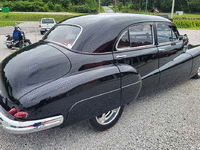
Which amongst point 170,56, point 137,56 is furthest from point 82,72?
point 170,56

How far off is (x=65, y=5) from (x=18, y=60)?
5477 centimetres

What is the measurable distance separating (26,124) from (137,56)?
6.46 feet

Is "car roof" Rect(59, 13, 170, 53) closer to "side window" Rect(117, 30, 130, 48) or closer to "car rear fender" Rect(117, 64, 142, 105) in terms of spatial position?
"side window" Rect(117, 30, 130, 48)

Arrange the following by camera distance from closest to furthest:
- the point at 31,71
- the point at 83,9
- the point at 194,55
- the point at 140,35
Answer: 1. the point at 31,71
2. the point at 140,35
3. the point at 194,55
4. the point at 83,9

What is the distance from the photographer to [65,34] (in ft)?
9.41

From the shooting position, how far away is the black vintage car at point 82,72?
6.58 ft

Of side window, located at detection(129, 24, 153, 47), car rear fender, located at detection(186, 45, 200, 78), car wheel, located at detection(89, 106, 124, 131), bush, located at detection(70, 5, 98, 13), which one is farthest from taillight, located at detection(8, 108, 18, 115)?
bush, located at detection(70, 5, 98, 13)

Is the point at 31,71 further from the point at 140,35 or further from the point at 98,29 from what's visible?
the point at 140,35

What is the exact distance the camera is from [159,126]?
296 centimetres

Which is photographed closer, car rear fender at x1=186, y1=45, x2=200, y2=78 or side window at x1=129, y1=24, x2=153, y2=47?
side window at x1=129, y1=24, x2=153, y2=47

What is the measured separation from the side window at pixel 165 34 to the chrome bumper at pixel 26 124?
8.25 feet

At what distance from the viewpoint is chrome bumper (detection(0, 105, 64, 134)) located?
1944 millimetres

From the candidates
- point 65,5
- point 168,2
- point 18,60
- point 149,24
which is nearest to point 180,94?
point 149,24

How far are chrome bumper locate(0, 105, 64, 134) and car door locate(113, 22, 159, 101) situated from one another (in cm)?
108
